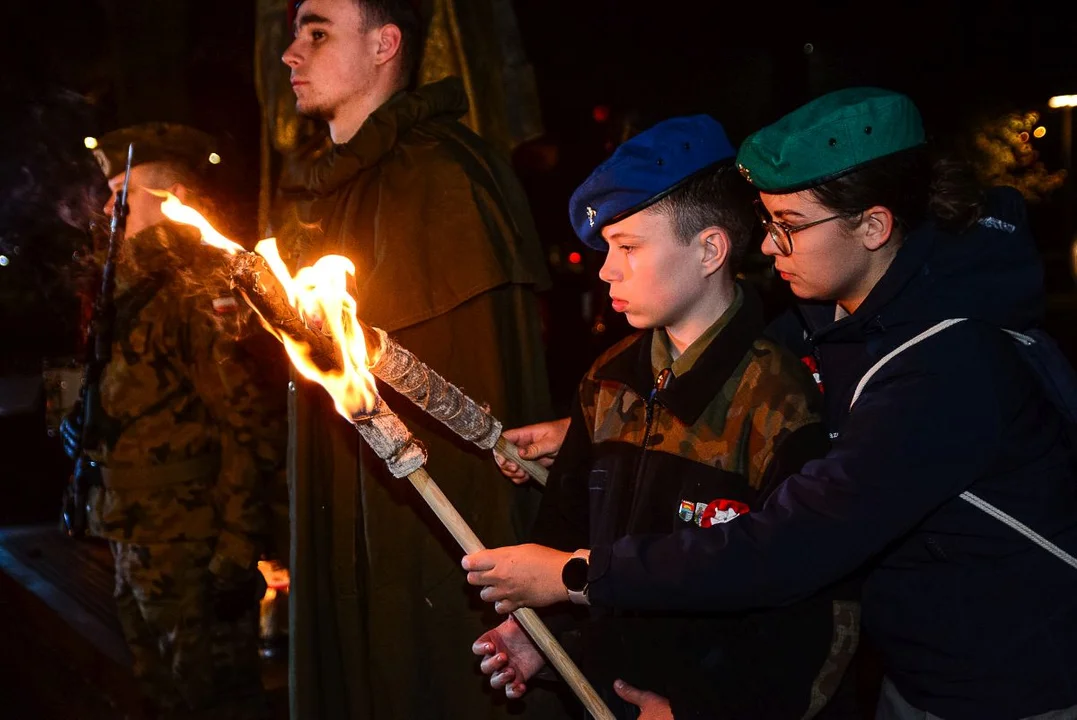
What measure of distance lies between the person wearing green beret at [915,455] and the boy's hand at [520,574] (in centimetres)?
2

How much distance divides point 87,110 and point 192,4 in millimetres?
1774

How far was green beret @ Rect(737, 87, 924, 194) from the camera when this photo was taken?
2221 millimetres

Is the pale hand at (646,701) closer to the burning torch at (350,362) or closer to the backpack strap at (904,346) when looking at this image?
the burning torch at (350,362)

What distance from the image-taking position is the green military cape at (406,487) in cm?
332

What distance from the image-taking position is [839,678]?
2287 millimetres

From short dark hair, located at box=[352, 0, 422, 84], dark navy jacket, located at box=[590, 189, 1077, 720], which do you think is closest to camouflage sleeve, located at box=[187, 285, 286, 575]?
short dark hair, located at box=[352, 0, 422, 84]

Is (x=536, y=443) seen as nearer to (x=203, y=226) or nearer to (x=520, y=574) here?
(x=520, y=574)

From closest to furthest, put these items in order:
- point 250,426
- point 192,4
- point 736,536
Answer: point 736,536
point 250,426
point 192,4

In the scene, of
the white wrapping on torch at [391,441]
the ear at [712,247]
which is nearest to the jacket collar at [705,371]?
the ear at [712,247]

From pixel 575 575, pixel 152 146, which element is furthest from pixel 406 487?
pixel 152 146

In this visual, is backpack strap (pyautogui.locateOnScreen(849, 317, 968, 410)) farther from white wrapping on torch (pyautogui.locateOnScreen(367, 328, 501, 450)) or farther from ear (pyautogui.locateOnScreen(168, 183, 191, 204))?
ear (pyautogui.locateOnScreen(168, 183, 191, 204))

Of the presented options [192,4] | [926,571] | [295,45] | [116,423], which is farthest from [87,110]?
[926,571]

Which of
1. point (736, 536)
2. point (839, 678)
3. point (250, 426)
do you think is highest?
point (250, 426)

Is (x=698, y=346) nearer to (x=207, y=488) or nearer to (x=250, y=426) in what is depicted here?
(x=250, y=426)
